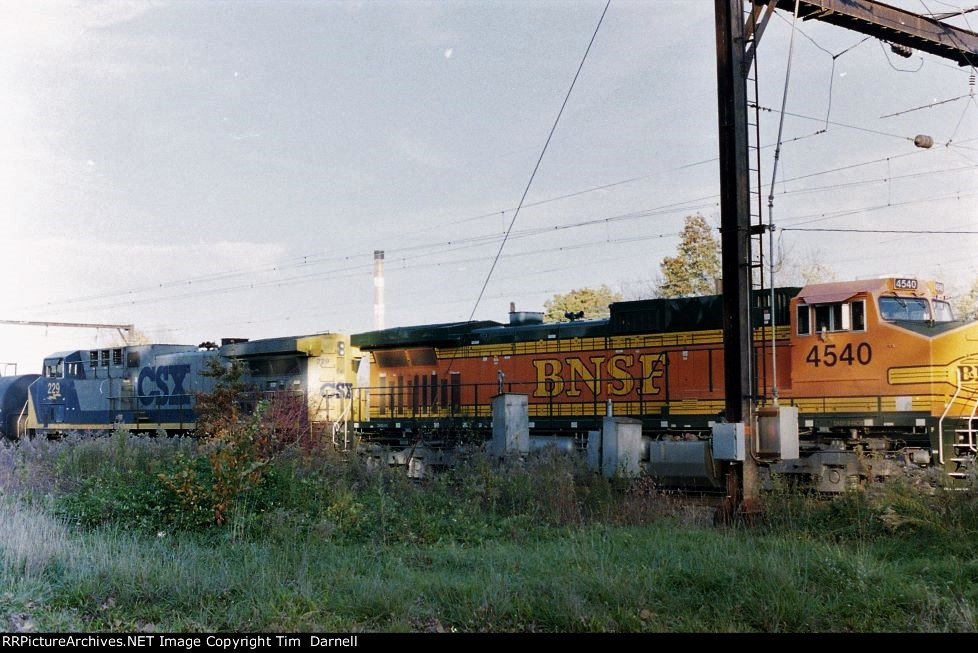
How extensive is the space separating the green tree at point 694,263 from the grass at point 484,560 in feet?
91.1

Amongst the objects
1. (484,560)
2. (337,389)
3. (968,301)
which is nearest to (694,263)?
(968,301)

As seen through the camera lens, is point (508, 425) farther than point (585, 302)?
No

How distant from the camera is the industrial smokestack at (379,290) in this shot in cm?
3700

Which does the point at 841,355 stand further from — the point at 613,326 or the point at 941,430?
the point at 613,326

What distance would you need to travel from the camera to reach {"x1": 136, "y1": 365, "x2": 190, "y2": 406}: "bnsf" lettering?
76.1ft

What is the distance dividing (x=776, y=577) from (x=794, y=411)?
4.46m

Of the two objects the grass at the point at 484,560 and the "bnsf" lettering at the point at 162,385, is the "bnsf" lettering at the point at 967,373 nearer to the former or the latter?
the grass at the point at 484,560

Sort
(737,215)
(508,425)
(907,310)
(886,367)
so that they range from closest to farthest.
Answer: (737,215), (886,367), (907,310), (508,425)

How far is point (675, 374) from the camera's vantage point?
50.1ft

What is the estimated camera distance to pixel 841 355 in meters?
13.3

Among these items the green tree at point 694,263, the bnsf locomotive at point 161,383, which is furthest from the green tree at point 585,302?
the bnsf locomotive at point 161,383

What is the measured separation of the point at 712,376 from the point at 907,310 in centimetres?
321

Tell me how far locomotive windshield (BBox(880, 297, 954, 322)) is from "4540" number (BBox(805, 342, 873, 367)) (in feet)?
1.90
